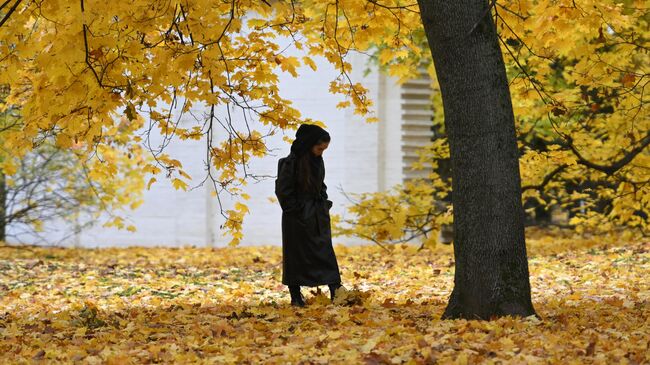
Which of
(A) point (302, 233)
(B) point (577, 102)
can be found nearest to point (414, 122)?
(B) point (577, 102)

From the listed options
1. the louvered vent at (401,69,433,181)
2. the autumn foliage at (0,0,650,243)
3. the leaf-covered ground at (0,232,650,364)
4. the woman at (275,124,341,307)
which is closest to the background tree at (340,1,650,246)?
the autumn foliage at (0,0,650,243)

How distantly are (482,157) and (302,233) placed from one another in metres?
2.24

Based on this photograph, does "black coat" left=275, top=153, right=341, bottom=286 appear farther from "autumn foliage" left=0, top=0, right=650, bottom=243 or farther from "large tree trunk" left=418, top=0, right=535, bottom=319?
→ "large tree trunk" left=418, top=0, right=535, bottom=319

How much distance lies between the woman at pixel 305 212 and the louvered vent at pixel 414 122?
9765 millimetres

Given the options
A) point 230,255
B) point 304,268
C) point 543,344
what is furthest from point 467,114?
point 230,255

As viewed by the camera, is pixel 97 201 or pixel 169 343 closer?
pixel 169 343

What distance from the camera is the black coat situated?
8.20 metres

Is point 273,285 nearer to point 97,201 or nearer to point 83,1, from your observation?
point 83,1

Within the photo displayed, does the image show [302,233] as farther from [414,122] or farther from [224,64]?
[414,122]

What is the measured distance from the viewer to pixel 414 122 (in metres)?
18.1

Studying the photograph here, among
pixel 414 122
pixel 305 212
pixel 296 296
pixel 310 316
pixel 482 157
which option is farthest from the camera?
pixel 414 122

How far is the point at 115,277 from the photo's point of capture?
41.9 feet

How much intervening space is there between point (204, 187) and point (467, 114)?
12316mm

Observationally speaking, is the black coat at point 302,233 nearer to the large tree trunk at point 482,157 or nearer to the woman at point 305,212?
the woman at point 305,212
